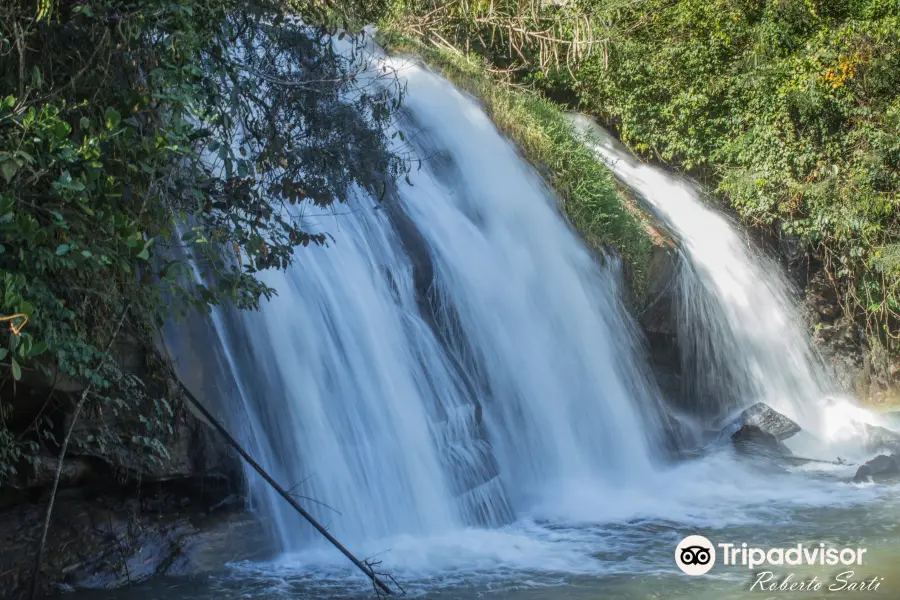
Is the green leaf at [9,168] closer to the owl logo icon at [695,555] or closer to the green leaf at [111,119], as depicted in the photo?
the green leaf at [111,119]

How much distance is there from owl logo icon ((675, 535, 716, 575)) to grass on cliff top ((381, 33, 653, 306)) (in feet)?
17.0

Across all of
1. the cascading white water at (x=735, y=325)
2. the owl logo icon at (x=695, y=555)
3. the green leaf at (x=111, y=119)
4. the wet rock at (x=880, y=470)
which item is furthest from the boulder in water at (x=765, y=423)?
the green leaf at (x=111, y=119)

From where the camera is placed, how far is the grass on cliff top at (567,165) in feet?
39.4

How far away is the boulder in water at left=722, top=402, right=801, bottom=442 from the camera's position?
11.2 meters

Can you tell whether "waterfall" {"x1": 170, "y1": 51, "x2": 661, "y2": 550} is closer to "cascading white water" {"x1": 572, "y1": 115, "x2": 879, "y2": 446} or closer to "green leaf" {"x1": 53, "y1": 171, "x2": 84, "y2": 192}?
"cascading white water" {"x1": 572, "y1": 115, "x2": 879, "y2": 446}

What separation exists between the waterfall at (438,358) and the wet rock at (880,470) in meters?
2.09

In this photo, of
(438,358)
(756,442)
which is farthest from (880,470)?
(438,358)

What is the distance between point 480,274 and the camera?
981 centimetres

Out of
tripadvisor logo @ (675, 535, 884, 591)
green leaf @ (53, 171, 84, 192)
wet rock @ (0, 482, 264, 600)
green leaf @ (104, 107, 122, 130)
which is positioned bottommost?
tripadvisor logo @ (675, 535, 884, 591)

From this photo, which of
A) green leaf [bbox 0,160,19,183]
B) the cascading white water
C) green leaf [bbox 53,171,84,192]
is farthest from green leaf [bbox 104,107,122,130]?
the cascading white water

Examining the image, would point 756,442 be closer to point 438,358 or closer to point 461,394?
point 461,394

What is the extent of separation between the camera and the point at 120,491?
19.9 ft

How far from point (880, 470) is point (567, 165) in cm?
543

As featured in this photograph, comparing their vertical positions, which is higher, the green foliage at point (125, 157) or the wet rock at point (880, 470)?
the green foliage at point (125, 157)
